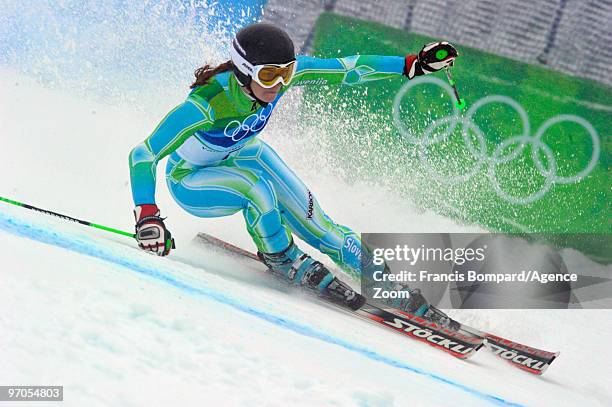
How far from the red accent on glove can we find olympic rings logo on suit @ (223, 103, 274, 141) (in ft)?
1.59

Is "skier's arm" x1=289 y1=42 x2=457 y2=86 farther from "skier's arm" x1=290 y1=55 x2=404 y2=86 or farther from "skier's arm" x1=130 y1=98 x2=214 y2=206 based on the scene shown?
"skier's arm" x1=130 y1=98 x2=214 y2=206

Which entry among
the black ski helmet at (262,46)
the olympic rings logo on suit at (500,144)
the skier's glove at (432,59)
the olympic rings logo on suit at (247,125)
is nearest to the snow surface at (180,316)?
the olympic rings logo on suit at (500,144)

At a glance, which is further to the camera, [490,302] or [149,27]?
[149,27]

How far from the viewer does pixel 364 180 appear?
464 centimetres

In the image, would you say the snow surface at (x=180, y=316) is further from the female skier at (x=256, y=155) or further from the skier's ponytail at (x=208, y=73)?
the skier's ponytail at (x=208, y=73)

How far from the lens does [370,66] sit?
3215 mm

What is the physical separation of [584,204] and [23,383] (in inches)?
160

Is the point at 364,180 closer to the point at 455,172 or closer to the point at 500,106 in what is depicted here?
the point at 455,172

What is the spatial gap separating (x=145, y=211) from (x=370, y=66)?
122cm

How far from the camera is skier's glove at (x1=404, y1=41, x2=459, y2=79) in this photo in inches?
122

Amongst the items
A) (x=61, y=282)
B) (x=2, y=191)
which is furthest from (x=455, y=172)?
(x=61, y=282)

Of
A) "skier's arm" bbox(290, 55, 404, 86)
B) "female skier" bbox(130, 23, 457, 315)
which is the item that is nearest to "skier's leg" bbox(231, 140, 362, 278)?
"female skier" bbox(130, 23, 457, 315)

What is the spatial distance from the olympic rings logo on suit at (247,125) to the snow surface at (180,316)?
60cm

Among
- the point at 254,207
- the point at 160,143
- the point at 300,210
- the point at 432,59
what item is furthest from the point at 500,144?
the point at 160,143
